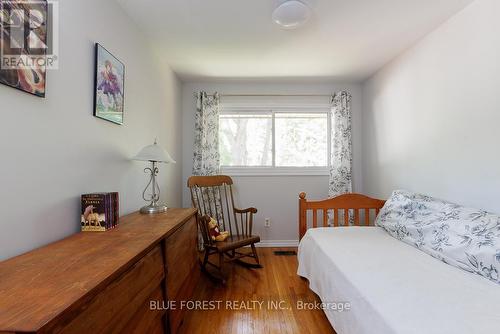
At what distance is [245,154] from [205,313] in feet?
6.65

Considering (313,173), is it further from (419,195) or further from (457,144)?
(457,144)

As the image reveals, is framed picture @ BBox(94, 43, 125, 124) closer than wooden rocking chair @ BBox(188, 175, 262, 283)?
Yes

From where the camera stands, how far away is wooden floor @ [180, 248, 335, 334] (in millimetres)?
1640

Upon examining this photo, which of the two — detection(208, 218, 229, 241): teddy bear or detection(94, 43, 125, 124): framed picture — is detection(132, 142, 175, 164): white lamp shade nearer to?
detection(94, 43, 125, 124): framed picture

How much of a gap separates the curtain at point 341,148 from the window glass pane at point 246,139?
2.92ft

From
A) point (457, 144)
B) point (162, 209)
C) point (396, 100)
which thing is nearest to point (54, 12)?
point (162, 209)

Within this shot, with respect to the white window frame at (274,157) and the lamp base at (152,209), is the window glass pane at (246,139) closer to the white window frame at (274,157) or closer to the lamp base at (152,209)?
the white window frame at (274,157)

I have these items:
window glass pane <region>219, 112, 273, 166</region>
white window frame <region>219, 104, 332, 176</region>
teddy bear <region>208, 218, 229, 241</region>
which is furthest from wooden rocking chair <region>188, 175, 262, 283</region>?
window glass pane <region>219, 112, 273, 166</region>

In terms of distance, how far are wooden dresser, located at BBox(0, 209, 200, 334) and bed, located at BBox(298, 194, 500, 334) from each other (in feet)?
3.18

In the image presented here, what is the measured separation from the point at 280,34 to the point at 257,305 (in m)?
2.33

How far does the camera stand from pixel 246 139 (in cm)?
332

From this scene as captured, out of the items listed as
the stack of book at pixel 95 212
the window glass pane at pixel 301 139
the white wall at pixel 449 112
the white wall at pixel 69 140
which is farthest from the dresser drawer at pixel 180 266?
the white wall at pixel 449 112

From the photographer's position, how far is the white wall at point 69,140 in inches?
36.8

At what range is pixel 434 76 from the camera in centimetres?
199
